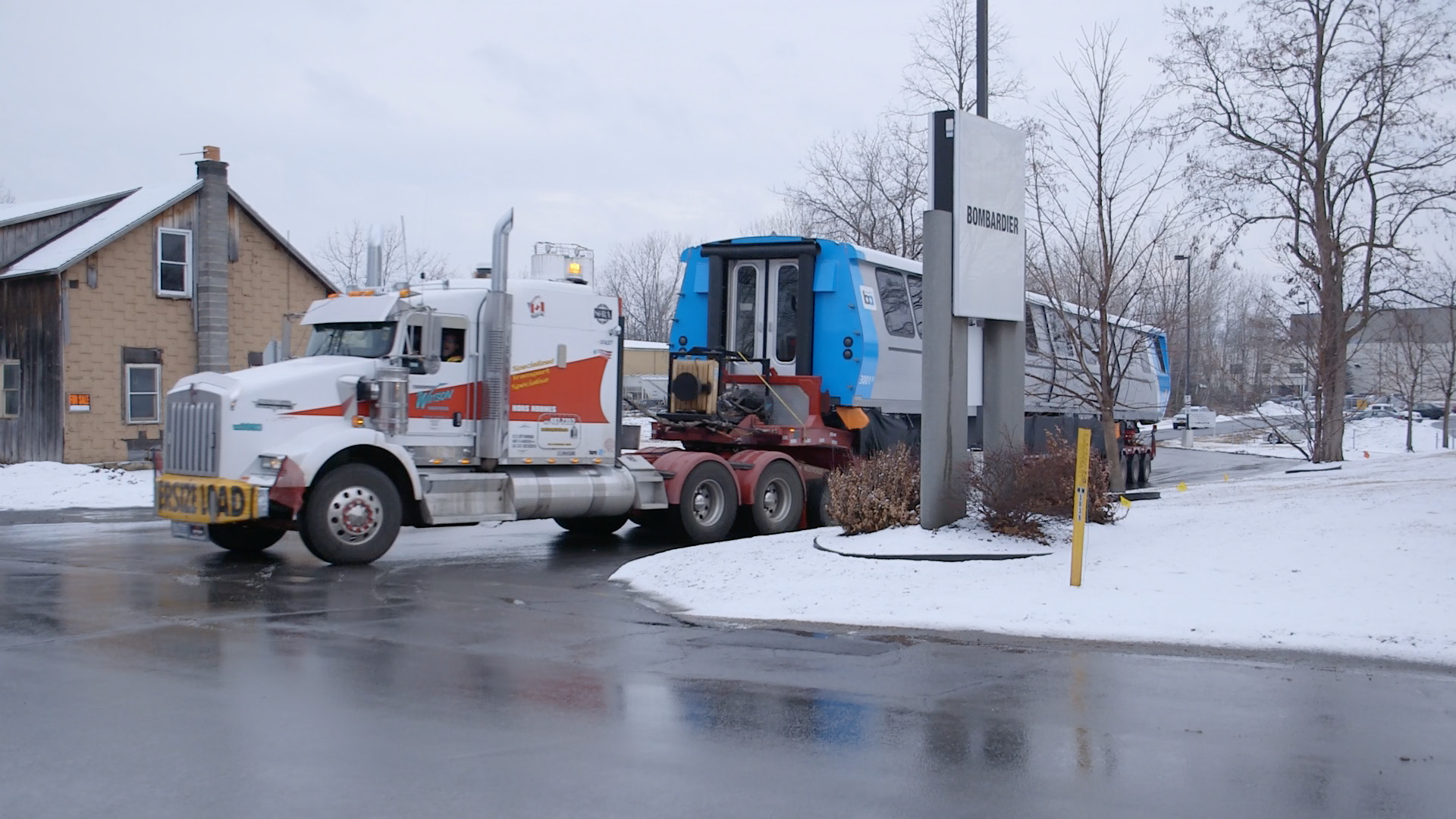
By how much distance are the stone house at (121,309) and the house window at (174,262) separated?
1.0 inches

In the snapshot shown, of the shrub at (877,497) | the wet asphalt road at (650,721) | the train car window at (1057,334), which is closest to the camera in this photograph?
the wet asphalt road at (650,721)

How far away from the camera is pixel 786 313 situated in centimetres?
1714

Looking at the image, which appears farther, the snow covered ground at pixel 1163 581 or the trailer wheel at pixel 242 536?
the trailer wheel at pixel 242 536

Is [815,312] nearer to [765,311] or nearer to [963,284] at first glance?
[765,311]

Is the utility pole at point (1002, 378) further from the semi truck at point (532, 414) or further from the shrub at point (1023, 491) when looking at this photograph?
the semi truck at point (532, 414)

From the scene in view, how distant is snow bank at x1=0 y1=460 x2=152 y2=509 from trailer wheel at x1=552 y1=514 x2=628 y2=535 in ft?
29.1

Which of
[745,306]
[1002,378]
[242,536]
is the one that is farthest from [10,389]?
[1002,378]

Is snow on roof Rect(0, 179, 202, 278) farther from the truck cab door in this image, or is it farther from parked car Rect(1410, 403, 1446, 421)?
parked car Rect(1410, 403, 1446, 421)

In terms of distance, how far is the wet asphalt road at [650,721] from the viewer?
5.27 m

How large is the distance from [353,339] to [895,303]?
7.53 metres

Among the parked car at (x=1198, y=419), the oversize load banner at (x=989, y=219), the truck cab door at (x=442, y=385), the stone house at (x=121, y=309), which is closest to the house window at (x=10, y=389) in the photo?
the stone house at (x=121, y=309)

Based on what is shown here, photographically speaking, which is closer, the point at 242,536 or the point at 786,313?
the point at 242,536

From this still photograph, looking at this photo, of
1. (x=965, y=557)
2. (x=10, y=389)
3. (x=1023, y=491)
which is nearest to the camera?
(x=965, y=557)

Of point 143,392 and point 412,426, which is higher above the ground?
point 143,392
